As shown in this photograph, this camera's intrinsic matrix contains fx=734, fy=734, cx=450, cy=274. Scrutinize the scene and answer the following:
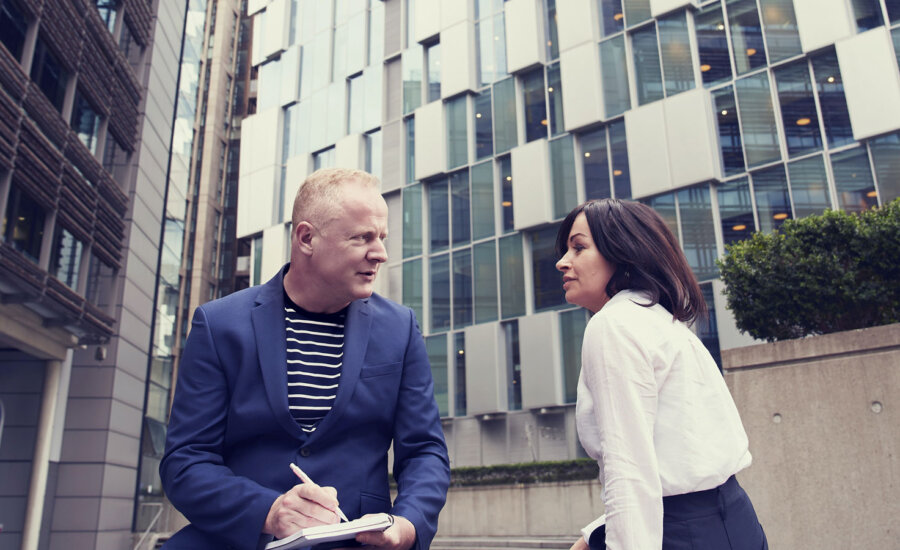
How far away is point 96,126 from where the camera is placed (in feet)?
56.2

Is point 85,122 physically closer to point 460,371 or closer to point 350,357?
point 460,371

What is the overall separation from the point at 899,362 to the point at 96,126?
658 inches

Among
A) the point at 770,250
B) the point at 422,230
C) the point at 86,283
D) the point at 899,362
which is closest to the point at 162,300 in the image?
the point at 86,283

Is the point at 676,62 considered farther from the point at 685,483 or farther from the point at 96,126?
the point at 685,483

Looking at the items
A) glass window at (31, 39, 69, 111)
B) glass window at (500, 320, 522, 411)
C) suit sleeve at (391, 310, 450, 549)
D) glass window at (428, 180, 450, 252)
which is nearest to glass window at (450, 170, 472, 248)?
glass window at (428, 180, 450, 252)

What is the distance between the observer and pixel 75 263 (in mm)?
15680

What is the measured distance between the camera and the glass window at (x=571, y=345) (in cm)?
2131

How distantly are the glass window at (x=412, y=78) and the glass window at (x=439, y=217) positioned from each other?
3478 mm

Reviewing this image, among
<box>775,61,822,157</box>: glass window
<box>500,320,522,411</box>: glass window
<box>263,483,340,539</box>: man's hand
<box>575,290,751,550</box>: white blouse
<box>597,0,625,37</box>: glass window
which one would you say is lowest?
<box>263,483,340,539</box>: man's hand

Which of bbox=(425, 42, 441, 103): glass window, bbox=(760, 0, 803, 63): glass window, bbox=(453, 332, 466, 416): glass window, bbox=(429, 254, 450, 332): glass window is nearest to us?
bbox=(760, 0, 803, 63): glass window

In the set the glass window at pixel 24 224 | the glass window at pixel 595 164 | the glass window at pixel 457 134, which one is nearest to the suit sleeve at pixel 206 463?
the glass window at pixel 24 224

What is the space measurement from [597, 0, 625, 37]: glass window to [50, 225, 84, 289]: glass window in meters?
16.1

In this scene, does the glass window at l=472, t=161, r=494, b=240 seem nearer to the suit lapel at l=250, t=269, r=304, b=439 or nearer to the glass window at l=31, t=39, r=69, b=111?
the glass window at l=31, t=39, r=69, b=111

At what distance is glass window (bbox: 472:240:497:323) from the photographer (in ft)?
78.3
